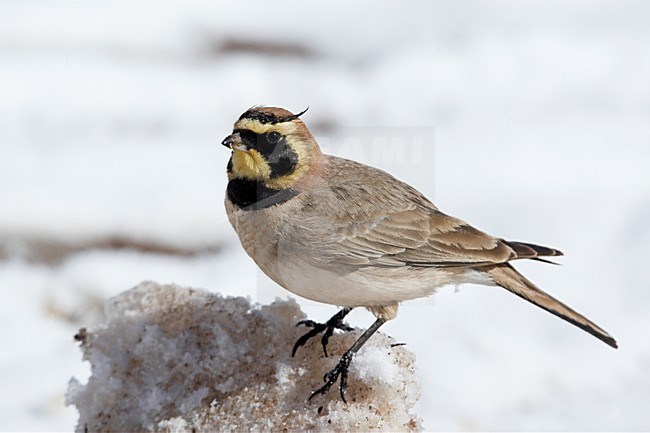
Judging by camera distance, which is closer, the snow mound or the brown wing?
the snow mound

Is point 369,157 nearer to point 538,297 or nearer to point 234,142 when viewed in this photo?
point 538,297

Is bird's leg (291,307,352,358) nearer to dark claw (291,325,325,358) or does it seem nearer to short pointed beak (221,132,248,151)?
dark claw (291,325,325,358)

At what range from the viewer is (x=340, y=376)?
327 centimetres

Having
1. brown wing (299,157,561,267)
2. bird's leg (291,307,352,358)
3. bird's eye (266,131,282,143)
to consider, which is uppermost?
bird's eye (266,131,282,143)

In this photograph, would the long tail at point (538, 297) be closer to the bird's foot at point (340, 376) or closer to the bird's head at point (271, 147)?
the bird's foot at point (340, 376)

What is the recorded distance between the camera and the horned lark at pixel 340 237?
11.0 ft

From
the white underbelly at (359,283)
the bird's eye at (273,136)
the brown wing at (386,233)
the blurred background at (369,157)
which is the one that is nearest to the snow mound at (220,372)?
the white underbelly at (359,283)

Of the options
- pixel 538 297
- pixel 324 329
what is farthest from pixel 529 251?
pixel 324 329

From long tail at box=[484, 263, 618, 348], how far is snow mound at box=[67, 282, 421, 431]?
0.49 metres

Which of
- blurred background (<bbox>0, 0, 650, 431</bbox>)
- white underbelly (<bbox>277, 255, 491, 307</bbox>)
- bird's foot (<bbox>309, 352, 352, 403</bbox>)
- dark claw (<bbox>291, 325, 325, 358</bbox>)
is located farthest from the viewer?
blurred background (<bbox>0, 0, 650, 431</bbox>)

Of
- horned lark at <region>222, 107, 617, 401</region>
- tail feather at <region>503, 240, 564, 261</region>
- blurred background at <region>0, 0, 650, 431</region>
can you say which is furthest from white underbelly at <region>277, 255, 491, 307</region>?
blurred background at <region>0, 0, 650, 431</region>

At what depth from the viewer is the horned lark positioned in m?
3.34

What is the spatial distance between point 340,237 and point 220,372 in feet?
2.24

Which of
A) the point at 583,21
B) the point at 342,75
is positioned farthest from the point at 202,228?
the point at 583,21
